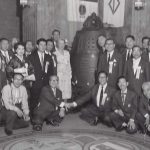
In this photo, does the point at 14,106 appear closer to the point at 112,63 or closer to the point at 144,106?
the point at 112,63

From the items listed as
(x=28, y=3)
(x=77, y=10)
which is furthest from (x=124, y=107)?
(x=28, y=3)

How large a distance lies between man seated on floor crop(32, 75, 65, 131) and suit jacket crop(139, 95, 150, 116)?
1.12m

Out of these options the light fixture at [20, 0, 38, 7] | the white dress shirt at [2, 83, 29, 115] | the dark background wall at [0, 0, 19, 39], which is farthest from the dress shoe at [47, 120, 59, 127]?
the dark background wall at [0, 0, 19, 39]

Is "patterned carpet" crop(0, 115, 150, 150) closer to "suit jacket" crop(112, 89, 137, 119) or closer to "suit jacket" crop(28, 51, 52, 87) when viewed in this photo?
"suit jacket" crop(112, 89, 137, 119)

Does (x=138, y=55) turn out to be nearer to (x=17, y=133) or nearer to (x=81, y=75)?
(x=81, y=75)

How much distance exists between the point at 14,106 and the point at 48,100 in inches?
23.0

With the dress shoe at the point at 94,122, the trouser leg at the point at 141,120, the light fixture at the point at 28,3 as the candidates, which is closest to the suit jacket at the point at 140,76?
the trouser leg at the point at 141,120

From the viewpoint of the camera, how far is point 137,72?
439cm

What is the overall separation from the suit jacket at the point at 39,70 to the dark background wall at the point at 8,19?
4.14 metres

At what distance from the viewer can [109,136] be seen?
3.87m

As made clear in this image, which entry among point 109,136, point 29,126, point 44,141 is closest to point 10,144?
point 44,141

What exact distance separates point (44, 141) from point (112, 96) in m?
1.35

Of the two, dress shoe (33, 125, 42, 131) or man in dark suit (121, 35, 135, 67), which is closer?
dress shoe (33, 125, 42, 131)

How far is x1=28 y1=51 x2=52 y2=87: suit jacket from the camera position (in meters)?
4.52
